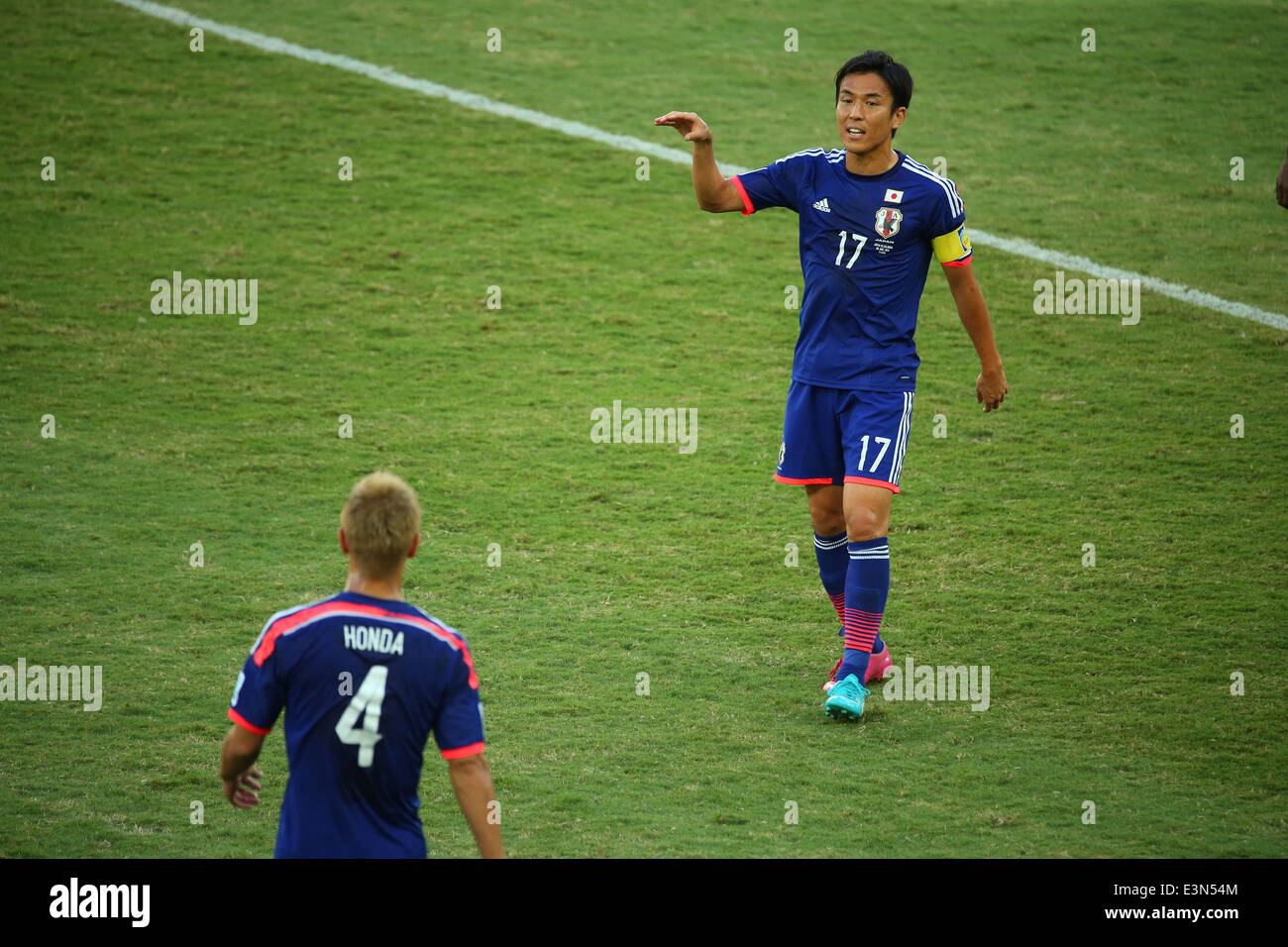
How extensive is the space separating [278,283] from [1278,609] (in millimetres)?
7760

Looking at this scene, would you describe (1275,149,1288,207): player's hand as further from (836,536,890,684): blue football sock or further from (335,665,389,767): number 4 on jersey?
(335,665,389,767): number 4 on jersey

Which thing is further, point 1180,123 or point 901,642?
point 1180,123

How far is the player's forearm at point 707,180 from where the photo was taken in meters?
5.78

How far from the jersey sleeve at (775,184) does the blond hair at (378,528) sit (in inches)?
115

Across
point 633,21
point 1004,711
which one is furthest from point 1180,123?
point 1004,711

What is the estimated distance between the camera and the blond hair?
3414 millimetres

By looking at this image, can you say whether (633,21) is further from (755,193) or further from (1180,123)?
(755,193)

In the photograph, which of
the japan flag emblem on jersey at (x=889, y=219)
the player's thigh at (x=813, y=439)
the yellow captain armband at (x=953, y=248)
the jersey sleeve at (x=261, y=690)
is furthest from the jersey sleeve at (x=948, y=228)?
the jersey sleeve at (x=261, y=690)

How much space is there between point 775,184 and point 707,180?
1.00ft

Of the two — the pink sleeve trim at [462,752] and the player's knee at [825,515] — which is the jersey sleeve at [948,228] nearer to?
the player's knee at [825,515]

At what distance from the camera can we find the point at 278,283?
36.8 ft

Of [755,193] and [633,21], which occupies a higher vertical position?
[633,21]

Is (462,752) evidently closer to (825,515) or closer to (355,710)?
(355,710)

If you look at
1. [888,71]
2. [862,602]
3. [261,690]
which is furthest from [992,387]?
[261,690]
